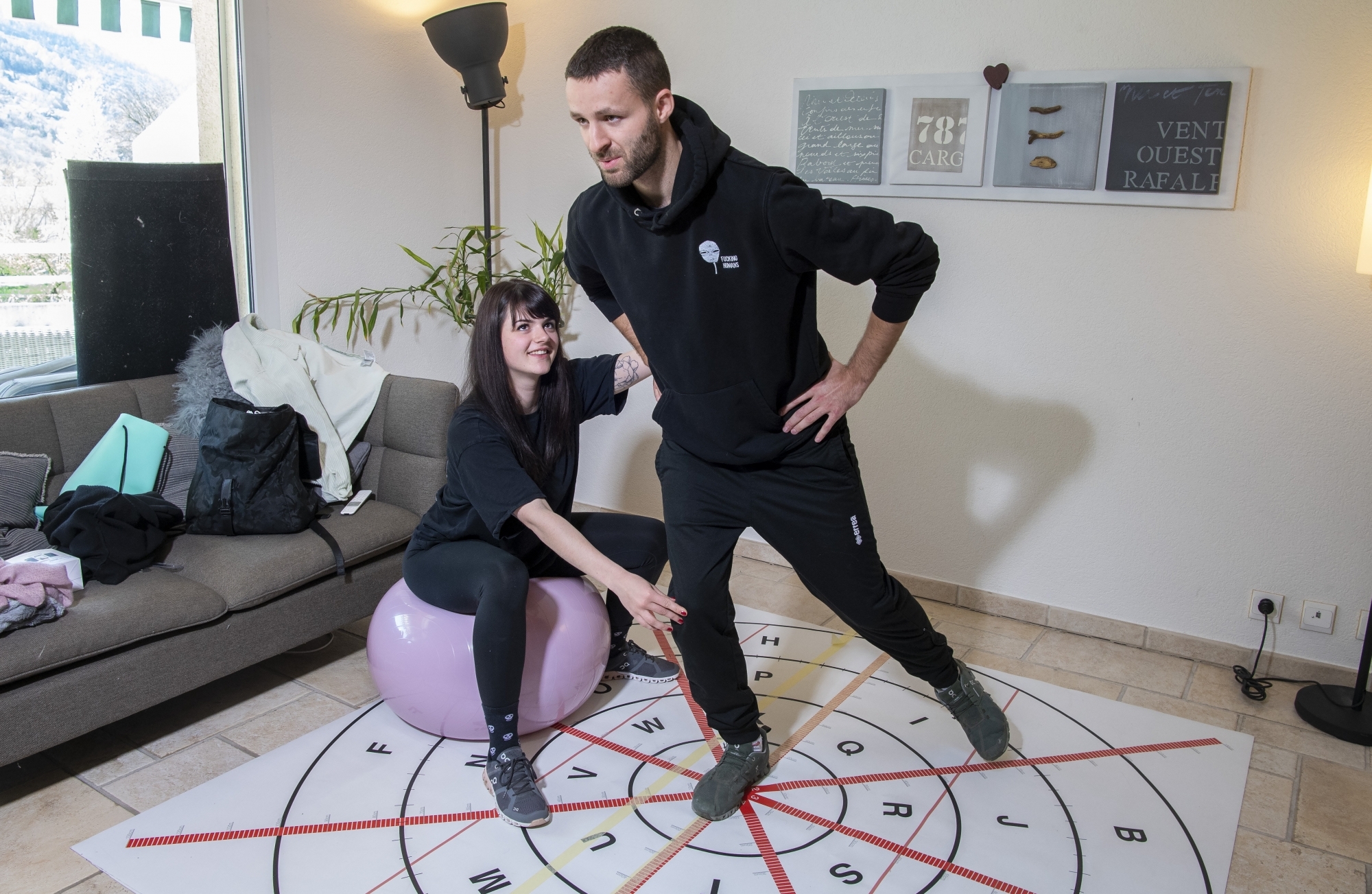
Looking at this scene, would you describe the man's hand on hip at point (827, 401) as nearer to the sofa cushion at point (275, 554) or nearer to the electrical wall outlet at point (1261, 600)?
the sofa cushion at point (275, 554)

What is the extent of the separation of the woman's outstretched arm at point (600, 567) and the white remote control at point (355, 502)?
942 millimetres

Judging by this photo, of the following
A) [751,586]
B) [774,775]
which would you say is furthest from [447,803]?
[751,586]

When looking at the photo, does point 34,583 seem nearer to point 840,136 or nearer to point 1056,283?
point 840,136

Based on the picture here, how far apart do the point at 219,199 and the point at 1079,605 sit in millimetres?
3007

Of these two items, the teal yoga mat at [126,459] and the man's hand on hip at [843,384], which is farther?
the teal yoga mat at [126,459]

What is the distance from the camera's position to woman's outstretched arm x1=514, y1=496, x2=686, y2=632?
1736mm

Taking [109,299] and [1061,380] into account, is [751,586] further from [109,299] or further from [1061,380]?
[109,299]

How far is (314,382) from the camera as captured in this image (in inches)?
116

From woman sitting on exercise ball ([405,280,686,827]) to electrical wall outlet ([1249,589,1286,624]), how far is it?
1708mm

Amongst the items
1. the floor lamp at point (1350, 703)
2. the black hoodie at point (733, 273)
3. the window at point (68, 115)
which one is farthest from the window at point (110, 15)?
the floor lamp at point (1350, 703)

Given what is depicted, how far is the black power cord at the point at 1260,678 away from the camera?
8.75 feet

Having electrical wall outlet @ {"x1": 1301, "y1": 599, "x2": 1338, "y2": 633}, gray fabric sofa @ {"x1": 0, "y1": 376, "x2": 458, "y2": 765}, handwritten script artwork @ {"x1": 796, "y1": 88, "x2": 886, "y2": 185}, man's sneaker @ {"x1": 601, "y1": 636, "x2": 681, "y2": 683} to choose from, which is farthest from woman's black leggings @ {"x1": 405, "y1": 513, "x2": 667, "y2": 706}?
electrical wall outlet @ {"x1": 1301, "y1": 599, "x2": 1338, "y2": 633}

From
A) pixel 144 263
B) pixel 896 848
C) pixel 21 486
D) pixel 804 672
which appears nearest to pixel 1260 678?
pixel 804 672

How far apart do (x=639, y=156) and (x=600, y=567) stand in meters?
0.74
